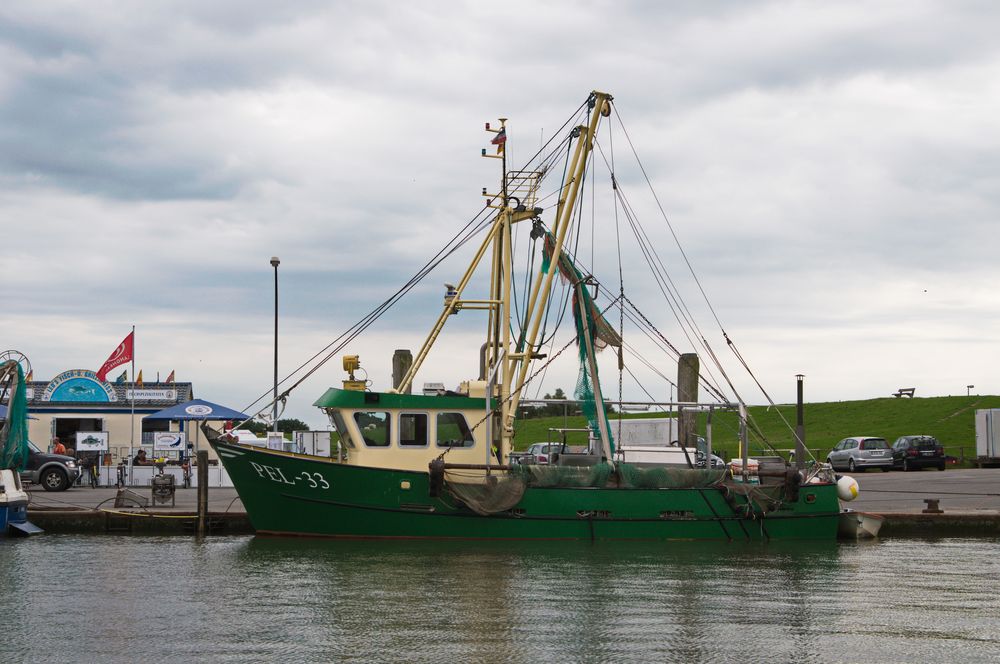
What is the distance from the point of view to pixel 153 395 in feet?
147

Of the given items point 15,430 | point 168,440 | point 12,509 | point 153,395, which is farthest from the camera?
point 153,395

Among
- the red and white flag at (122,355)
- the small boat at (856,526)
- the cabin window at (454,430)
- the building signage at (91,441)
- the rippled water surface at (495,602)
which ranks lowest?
the rippled water surface at (495,602)

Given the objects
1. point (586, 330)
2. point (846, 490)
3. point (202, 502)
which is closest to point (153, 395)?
point (202, 502)

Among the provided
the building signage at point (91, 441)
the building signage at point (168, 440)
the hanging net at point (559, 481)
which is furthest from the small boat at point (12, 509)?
the building signage at point (91, 441)

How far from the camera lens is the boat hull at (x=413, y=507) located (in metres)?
22.3

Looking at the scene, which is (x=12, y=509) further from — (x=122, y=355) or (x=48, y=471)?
(x=122, y=355)

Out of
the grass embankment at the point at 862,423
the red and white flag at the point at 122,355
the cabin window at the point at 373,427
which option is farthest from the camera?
the grass embankment at the point at 862,423

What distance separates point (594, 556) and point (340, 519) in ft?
16.9

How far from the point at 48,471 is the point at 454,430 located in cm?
1433

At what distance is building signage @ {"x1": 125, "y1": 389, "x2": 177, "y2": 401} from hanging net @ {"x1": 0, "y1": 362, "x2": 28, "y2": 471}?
18269 mm

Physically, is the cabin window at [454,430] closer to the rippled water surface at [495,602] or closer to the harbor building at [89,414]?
the rippled water surface at [495,602]

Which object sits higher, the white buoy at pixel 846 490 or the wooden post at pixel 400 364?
the wooden post at pixel 400 364

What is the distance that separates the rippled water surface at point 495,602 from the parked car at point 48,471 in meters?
9.36

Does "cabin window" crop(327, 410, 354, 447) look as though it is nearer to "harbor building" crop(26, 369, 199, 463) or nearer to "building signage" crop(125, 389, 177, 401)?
"harbor building" crop(26, 369, 199, 463)
